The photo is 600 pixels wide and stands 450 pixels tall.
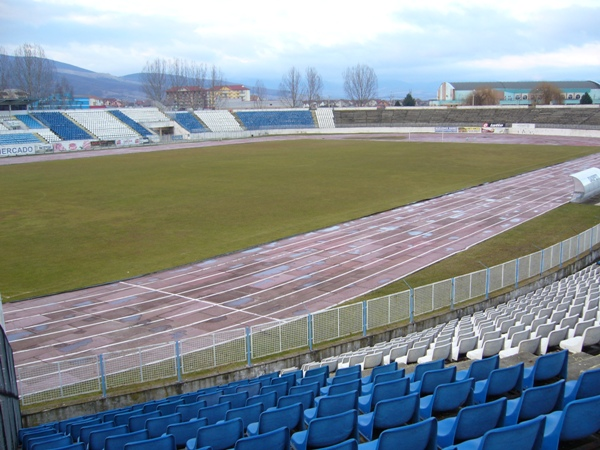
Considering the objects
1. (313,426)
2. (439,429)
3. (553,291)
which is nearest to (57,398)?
(313,426)

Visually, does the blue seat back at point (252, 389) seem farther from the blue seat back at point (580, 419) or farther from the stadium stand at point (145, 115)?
the stadium stand at point (145, 115)

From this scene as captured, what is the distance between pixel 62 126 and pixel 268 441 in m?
99.0

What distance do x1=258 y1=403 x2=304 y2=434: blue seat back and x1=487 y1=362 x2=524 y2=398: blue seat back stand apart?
2511mm

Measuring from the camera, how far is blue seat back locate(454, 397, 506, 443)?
19.0ft

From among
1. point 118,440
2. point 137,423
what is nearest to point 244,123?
point 137,423

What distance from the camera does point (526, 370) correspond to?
818 cm

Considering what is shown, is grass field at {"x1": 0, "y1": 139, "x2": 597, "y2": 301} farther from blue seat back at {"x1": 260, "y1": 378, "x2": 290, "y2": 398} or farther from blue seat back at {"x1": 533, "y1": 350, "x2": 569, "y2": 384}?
blue seat back at {"x1": 533, "y1": 350, "x2": 569, "y2": 384}

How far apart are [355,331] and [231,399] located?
300 inches

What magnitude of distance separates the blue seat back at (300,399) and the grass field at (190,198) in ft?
55.3

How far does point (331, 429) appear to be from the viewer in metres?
6.28

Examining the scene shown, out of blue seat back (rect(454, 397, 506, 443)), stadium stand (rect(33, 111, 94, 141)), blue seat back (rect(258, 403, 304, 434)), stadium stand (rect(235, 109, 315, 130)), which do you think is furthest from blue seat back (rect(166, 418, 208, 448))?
stadium stand (rect(235, 109, 315, 130))

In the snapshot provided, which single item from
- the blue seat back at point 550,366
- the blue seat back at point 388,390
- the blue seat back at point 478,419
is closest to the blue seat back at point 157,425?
the blue seat back at point 388,390

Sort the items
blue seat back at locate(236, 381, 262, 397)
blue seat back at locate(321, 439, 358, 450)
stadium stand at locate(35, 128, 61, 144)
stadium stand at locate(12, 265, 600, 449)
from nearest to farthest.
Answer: blue seat back at locate(321, 439, 358, 450)
stadium stand at locate(12, 265, 600, 449)
blue seat back at locate(236, 381, 262, 397)
stadium stand at locate(35, 128, 61, 144)

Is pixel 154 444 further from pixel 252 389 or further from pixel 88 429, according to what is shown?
pixel 252 389
